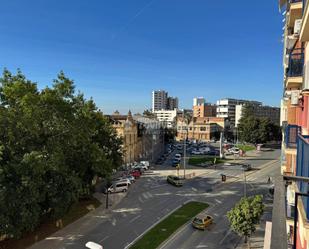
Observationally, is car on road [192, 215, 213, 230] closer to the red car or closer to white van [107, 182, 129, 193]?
white van [107, 182, 129, 193]

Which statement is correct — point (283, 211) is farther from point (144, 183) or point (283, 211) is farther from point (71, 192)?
point (144, 183)

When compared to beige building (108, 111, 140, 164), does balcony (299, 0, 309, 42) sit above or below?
above

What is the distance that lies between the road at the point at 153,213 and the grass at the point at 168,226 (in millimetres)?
793

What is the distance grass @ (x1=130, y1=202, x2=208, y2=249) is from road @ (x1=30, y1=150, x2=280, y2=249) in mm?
793

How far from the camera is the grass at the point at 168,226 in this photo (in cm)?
2119

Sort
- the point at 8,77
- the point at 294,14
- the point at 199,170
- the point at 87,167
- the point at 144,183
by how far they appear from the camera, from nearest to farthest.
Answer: the point at 294,14, the point at 8,77, the point at 87,167, the point at 144,183, the point at 199,170

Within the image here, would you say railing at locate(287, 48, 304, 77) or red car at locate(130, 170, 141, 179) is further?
red car at locate(130, 170, 141, 179)

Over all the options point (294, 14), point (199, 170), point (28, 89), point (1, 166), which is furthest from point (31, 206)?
point (199, 170)

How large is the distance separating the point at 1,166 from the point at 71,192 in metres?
5.52

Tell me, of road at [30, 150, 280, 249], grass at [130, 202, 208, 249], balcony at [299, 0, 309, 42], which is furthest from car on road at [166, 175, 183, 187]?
balcony at [299, 0, 309, 42]

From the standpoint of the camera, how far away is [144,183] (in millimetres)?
40750

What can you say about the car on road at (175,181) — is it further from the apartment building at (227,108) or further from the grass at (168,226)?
the apartment building at (227,108)

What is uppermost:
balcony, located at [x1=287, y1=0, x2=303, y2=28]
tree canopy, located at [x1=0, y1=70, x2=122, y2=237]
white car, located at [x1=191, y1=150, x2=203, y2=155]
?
balcony, located at [x1=287, y1=0, x2=303, y2=28]

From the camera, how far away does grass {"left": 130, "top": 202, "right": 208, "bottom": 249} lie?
21.2 m
